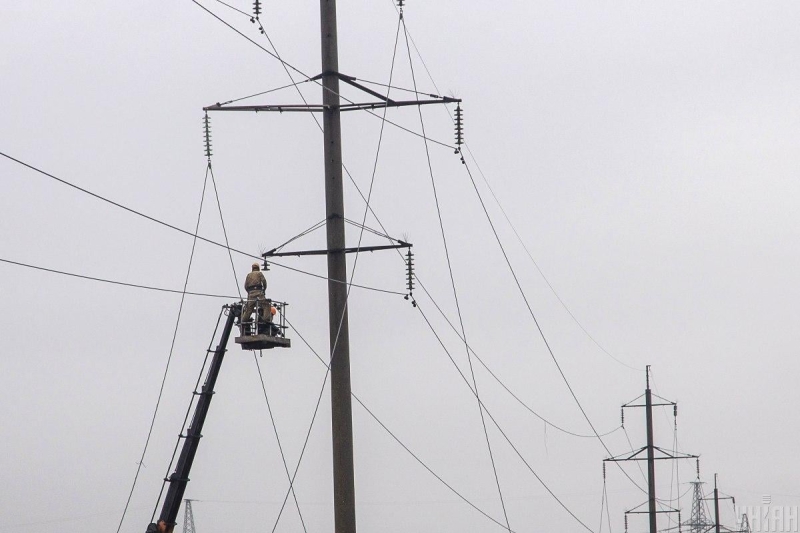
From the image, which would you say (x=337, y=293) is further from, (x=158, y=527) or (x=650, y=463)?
(x=650, y=463)

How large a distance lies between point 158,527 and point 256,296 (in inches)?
168

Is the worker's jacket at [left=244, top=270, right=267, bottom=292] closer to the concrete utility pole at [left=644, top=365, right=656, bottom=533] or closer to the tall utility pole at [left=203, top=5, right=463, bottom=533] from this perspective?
the tall utility pole at [left=203, top=5, right=463, bottom=533]

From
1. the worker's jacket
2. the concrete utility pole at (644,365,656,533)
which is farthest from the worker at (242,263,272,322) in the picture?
the concrete utility pole at (644,365,656,533)

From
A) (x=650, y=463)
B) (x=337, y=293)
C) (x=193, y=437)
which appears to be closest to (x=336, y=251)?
(x=337, y=293)

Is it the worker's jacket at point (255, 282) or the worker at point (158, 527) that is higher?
the worker's jacket at point (255, 282)

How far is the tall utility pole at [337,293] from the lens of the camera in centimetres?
1972

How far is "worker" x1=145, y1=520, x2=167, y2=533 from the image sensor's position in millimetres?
21641

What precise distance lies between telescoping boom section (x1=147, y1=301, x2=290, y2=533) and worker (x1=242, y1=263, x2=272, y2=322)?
9 centimetres

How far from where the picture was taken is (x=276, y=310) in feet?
71.1

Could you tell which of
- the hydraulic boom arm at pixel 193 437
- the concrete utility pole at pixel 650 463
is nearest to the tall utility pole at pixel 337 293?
the hydraulic boom arm at pixel 193 437

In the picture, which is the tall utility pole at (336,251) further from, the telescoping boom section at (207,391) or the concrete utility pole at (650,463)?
the concrete utility pole at (650,463)

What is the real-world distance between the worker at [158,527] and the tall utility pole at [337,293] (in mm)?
3689

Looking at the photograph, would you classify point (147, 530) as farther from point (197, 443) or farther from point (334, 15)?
point (334, 15)

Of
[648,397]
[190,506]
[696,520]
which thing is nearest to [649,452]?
[648,397]
